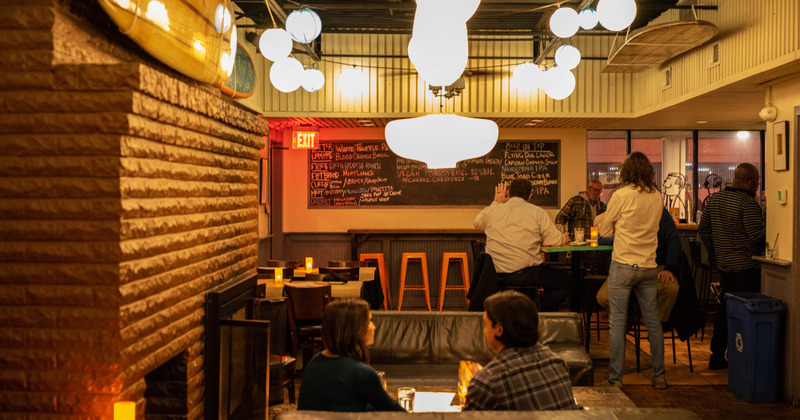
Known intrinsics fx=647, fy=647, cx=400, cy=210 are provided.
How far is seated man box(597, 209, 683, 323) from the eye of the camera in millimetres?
4895

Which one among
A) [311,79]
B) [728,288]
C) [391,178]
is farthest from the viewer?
[391,178]

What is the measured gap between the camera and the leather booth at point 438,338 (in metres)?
4.17

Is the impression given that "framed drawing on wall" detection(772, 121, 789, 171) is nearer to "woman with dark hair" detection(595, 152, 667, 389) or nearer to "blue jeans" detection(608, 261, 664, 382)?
"woman with dark hair" detection(595, 152, 667, 389)

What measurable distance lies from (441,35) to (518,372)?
1.14 m

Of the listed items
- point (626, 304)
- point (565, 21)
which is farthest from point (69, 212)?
point (626, 304)

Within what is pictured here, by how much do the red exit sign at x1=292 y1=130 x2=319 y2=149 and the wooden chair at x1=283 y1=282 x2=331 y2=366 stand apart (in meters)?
3.37

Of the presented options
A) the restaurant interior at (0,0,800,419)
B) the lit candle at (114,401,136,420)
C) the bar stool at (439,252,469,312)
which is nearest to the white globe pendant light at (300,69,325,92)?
the restaurant interior at (0,0,800,419)

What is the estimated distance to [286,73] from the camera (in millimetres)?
5535

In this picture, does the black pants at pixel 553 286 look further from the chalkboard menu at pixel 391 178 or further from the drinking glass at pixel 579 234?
the chalkboard menu at pixel 391 178

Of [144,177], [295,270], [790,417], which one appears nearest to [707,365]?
[790,417]

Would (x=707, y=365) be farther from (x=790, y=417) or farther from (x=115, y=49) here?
(x=115, y=49)

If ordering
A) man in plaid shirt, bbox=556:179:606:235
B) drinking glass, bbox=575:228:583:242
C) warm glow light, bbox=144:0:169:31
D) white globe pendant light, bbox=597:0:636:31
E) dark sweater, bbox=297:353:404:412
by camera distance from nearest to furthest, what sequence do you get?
1. warm glow light, bbox=144:0:169:31
2. dark sweater, bbox=297:353:404:412
3. white globe pendant light, bbox=597:0:636:31
4. drinking glass, bbox=575:228:583:242
5. man in plaid shirt, bbox=556:179:606:235

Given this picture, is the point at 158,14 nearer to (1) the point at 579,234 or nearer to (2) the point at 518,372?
(2) the point at 518,372

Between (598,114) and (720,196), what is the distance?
271cm
